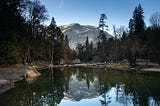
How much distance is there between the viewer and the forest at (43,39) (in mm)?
39719

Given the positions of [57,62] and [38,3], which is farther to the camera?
[57,62]

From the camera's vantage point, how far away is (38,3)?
195 feet

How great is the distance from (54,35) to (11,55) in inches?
1856

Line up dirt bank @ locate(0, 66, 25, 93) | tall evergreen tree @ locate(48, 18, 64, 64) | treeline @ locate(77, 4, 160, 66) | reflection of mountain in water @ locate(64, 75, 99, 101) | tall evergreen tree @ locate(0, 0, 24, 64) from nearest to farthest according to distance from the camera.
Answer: reflection of mountain in water @ locate(64, 75, 99, 101) < dirt bank @ locate(0, 66, 25, 93) < tall evergreen tree @ locate(0, 0, 24, 64) < treeline @ locate(77, 4, 160, 66) < tall evergreen tree @ locate(48, 18, 64, 64)

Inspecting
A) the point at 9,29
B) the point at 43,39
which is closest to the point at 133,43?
the point at 43,39

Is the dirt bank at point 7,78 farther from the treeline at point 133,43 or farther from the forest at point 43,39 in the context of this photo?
the treeline at point 133,43

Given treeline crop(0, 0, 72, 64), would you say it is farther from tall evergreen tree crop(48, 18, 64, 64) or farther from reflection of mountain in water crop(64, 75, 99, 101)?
reflection of mountain in water crop(64, 75, 99, 101)

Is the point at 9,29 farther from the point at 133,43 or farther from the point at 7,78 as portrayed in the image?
the point at 133,43

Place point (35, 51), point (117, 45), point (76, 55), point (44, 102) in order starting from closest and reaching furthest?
point (44, 102) < point (35, 51) < point (117, 45) < point (76, 55)

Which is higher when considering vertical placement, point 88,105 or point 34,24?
point 34,24

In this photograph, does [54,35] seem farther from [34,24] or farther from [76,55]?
[76,55]

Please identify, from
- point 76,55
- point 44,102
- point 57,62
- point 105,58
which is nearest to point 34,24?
point 57,62

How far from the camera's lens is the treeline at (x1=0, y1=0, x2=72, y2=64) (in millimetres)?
37094

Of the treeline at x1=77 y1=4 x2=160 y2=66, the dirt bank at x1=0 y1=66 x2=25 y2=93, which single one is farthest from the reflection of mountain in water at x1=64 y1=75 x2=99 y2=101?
the treeline at x1=77 y1=4 x2=160 y2=66
